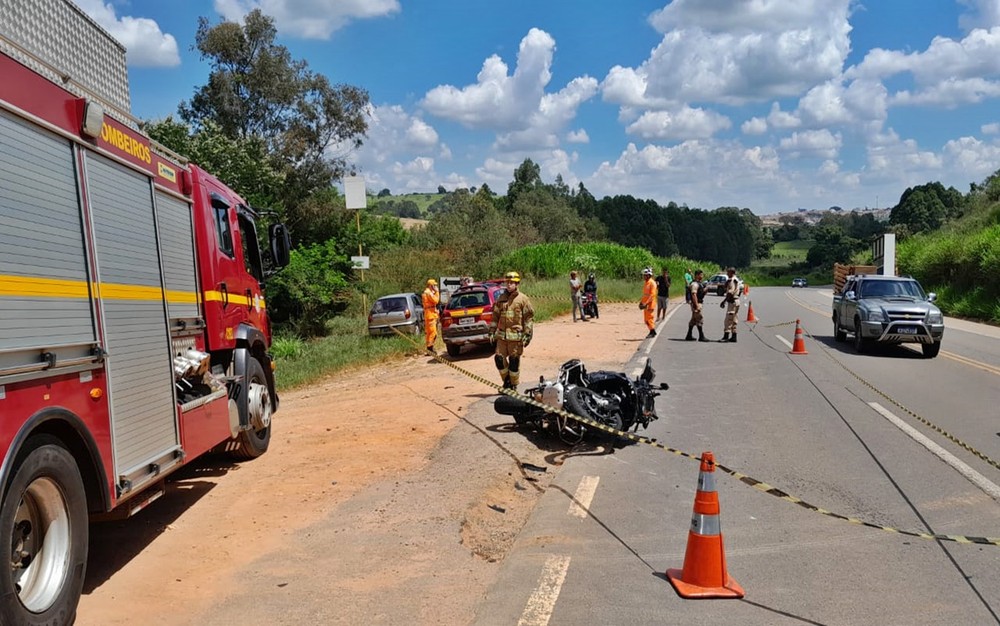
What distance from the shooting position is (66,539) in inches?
166

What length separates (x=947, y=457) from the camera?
7.44m

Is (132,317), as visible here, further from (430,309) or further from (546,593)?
(430,309)

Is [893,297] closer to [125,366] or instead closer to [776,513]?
[776,513]

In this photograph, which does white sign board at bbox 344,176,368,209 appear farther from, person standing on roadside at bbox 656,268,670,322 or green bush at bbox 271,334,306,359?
person standing on roadside at bbox 656,268,670,322

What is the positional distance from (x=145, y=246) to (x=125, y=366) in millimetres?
1082

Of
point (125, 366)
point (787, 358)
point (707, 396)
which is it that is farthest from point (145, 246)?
point (787, 358)

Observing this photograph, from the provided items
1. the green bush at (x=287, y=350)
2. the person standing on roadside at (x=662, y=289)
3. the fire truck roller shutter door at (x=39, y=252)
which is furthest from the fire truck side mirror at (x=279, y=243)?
the person standing on roadside at (x=662, y=289)

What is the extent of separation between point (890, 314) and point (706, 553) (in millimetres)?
13164

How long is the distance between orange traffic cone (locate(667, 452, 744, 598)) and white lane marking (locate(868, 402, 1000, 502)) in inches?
123

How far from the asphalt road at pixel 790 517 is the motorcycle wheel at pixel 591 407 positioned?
0.35 metres

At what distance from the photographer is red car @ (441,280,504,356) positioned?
18.2m

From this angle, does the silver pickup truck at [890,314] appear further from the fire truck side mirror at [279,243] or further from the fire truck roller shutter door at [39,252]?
the fire truck roller shutter door at [39,252]

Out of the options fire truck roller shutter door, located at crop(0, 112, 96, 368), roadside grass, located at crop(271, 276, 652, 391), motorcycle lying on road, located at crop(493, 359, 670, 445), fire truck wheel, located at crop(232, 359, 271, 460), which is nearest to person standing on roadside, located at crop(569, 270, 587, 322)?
roadside grass, located at crop(271, 276, 652, 391)

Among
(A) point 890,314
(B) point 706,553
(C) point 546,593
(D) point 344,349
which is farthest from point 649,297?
(C) point 546,593
